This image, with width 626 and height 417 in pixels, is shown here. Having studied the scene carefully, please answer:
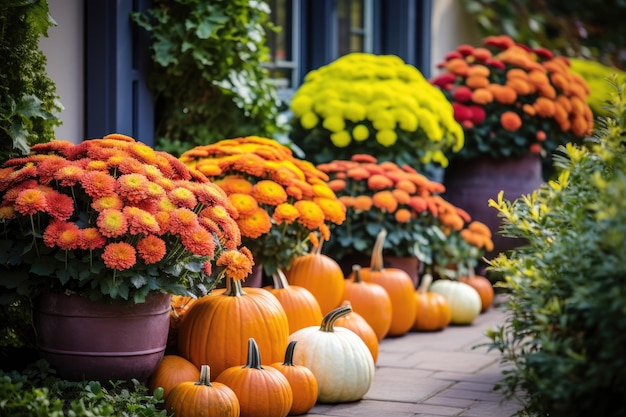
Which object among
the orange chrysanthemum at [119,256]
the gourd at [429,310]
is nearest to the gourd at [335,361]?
the orange chrysanthemum at [119,256]

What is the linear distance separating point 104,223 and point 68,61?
169cm

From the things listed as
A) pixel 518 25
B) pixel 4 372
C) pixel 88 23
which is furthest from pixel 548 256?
pixel 518 25

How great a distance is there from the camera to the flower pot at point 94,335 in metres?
3.56

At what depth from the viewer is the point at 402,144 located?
6641 millimetres

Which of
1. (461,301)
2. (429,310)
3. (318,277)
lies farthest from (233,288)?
(461,301)

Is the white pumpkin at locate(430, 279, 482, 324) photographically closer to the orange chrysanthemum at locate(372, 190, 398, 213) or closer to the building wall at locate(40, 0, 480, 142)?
the orange chrysanthemum at locate(372, 190, 398, 213)

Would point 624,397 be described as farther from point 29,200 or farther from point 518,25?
point 518,25

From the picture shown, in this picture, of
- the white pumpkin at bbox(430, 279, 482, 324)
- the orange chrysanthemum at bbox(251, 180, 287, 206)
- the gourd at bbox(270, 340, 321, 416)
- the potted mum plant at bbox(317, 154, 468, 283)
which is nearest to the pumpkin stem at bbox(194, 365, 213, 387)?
the gourd at bbox(270, 340, 321, 416)

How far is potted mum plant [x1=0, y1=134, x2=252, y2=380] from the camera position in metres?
3.45

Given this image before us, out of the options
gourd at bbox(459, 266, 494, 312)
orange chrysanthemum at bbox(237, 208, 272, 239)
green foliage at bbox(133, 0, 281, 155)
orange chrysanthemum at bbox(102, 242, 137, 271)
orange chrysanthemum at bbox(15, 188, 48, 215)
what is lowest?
gourd at bbox(459, 266, 494, 312)

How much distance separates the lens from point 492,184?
722 centimetres

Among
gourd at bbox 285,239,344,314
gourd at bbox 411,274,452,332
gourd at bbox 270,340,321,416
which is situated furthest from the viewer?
gourd at bbox 411,274,452,332

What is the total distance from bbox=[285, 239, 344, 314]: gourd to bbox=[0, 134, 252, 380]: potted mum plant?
4.53 feet

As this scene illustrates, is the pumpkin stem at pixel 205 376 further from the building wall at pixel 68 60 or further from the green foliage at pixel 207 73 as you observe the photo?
the green foliage at pixel 207 73
